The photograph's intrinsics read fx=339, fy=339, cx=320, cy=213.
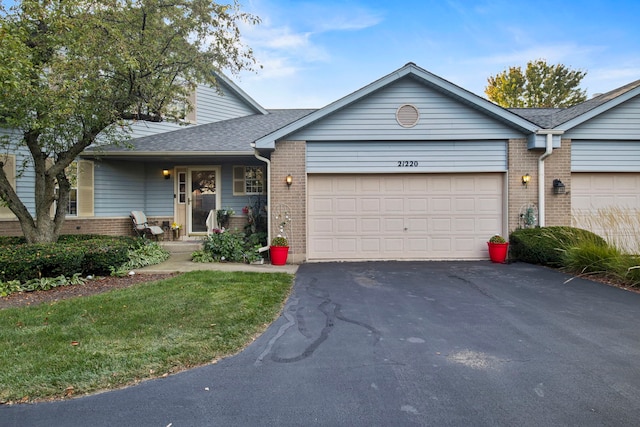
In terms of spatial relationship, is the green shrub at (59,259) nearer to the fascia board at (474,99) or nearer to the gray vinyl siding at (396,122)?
the gray vinyl siding at (396,122)

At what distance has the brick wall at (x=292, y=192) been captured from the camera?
904 cm

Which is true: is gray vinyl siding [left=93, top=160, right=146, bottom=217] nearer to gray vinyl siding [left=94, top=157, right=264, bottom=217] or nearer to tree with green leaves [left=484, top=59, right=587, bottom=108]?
gray vinyl siding [left=94, top=157, right=264, bottom=217]

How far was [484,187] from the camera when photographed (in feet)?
30.5

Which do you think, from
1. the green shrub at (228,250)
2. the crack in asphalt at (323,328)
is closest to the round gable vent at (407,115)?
the green shrub at (228,250)

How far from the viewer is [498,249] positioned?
8758 millimetres

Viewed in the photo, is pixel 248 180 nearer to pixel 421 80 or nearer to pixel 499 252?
pixel 421 80

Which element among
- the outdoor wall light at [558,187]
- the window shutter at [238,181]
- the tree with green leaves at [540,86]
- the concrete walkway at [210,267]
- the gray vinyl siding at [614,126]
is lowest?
the concrete walkway at [210,267]

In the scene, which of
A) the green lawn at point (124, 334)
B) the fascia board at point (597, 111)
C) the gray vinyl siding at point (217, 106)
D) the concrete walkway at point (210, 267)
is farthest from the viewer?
the gray vinyl siding at point (217, 106)

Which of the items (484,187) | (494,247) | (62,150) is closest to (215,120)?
(62,150)

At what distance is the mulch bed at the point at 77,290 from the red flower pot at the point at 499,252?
25.8 feet

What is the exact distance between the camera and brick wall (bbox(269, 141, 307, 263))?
9.04m

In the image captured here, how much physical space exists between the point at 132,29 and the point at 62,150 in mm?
3446

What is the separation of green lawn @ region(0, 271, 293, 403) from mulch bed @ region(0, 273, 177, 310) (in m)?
0.51

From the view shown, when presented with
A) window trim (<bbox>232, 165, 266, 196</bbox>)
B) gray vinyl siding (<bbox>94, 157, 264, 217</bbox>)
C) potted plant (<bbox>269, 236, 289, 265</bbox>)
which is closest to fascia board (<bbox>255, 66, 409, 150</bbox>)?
gray vinyl siding (<bbox>94, 157, 264, 217</bbox>)
